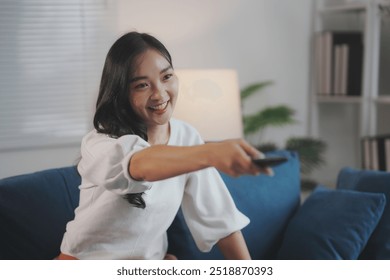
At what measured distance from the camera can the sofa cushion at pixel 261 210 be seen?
133cm

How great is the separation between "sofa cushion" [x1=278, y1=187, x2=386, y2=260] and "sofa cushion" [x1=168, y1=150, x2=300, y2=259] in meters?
0.03

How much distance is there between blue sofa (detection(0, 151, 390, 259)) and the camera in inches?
46.5

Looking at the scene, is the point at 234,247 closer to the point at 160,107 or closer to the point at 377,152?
the point at 160,107

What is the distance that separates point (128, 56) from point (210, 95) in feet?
2.99

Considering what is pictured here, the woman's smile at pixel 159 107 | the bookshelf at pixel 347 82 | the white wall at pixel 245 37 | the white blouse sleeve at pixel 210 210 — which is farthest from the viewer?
the bookshelf at pixel 347 82

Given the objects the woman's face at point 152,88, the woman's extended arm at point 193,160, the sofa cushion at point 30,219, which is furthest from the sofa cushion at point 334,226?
the woman's extended arm at point 193,160

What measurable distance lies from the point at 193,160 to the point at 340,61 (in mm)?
1850

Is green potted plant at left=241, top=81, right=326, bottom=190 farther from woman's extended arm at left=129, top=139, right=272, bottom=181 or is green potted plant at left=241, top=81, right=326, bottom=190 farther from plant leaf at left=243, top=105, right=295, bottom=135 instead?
woman's extended arm at left=129, top=139, right=272, bottom=181

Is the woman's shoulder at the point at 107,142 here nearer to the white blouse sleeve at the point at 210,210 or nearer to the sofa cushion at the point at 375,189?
the white blouse sleeve at the point at 210,210

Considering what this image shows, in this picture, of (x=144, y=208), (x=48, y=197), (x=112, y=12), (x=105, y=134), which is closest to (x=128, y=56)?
(x=105, y=134)

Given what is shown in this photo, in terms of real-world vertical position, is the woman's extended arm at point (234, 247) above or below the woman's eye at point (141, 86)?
below

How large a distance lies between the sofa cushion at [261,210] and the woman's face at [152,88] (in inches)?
19.9

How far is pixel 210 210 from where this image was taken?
1024 millimetres

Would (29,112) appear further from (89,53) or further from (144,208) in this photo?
(144,208)
